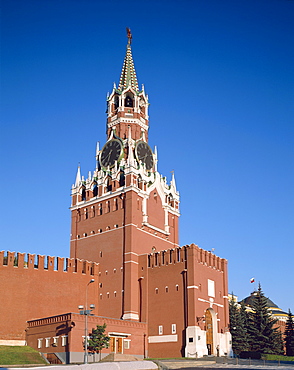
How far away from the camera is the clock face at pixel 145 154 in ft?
225

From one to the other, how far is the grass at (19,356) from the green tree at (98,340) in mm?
4730

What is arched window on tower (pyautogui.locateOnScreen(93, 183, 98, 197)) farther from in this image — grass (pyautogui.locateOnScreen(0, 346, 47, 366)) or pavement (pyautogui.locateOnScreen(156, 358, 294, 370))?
pavement (pyautogui.locateOnScreen(156, 358, 294, 370))

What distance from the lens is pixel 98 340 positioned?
4753 cm

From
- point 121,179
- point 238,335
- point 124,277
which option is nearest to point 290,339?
point 238,335

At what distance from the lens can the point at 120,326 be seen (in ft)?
173

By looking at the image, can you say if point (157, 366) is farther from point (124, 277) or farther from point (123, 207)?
point (123, 207)

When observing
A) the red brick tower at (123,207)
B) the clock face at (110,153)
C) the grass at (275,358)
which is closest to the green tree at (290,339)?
the grass at (275,358)

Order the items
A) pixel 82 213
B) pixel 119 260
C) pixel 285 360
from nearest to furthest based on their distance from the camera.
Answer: pixel 285 360 → pixel 119 260 → pixel 82 213

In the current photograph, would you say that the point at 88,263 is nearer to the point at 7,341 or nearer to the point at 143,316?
the point at 143,316

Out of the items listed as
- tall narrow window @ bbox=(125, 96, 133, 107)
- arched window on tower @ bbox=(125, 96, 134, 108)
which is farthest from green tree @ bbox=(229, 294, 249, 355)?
tall narrow window @ bbox=(125, 96, 133, 107)

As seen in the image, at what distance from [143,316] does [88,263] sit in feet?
31.6

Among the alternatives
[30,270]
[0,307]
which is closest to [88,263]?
[30,270]

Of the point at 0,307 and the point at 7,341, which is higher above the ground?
Answer: the point at 0,307

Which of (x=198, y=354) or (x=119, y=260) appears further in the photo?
(x=119, y=260)
